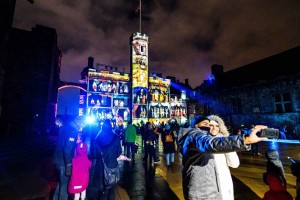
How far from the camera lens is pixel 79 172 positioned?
3264 millimetres

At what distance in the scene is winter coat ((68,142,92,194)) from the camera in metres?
3.21

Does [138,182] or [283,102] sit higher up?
[283,102]

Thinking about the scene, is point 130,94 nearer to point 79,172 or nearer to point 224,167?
point 79,172

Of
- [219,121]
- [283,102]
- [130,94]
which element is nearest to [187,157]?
[219,121]

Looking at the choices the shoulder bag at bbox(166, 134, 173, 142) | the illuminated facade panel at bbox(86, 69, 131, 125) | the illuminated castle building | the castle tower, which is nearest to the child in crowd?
the shoulder bag at bbox(166, 134, 173, 142)

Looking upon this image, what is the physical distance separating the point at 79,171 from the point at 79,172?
2 centimetres

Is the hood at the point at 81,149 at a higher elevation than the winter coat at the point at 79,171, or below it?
higher

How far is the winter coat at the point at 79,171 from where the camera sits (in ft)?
10.5

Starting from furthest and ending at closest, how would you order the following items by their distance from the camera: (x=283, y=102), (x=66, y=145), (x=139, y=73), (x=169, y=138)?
(x=139, y=73), (x=283, y=102), (x=169, y=138), (x=66, y=145)

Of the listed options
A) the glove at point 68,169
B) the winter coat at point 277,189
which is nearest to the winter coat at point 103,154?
the glove at point 68,169

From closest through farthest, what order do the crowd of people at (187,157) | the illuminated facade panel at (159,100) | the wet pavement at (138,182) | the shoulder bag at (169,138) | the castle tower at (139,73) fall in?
the crowd of people at (187,157) → the wet pavement at (138,182) → the shoulder bag at (169,138) → the castle tower at (139,73) → the illuminated facade panel at (159,100)

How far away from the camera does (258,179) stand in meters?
5.46

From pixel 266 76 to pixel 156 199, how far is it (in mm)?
23320

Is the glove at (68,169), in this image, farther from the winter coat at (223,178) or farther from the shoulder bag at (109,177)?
the winter coat at (223,178)
